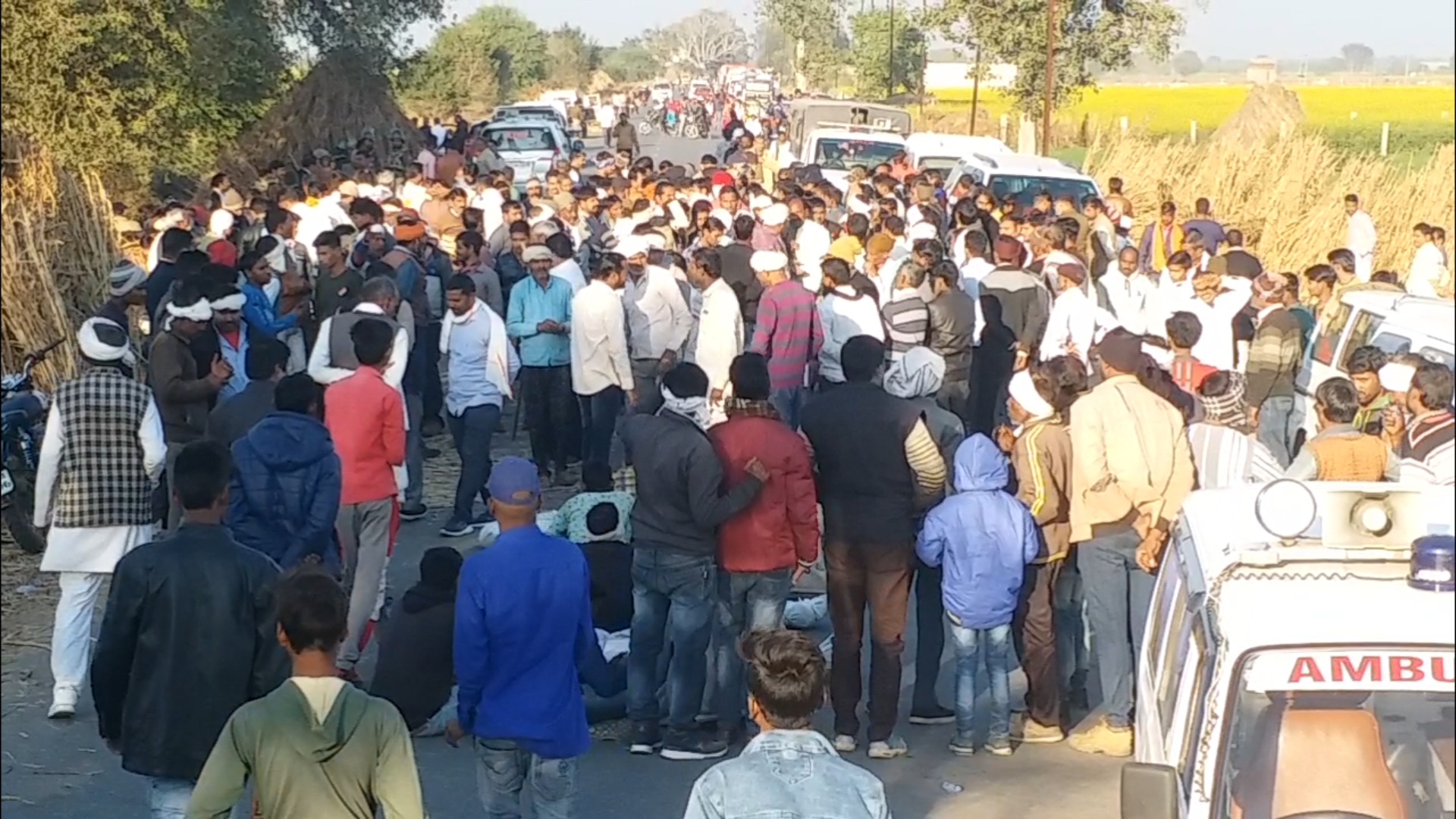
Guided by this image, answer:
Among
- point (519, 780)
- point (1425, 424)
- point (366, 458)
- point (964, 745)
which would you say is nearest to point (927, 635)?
point (964, 745)

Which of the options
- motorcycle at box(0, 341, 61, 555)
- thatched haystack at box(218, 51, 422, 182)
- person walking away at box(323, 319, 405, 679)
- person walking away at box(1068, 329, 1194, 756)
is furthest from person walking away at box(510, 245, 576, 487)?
thatched haystack at box(218, 51, 422, 182)

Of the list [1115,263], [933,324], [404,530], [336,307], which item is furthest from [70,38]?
[1115,263]

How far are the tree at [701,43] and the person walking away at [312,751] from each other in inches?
2540

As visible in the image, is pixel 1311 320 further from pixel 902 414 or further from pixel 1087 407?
pixel 902 414

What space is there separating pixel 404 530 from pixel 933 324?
3773 mm

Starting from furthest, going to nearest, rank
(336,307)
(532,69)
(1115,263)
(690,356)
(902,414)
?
(532,69), (1115,263), (690,356), (336,307), (902,414)

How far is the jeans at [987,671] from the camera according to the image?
767cm

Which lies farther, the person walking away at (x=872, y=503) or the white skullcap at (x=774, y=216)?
the white skullcap at (x=774, y=216)

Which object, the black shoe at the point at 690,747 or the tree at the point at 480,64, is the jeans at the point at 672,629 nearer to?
the black shoe at the point at 690,747

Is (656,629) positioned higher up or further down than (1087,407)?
further down

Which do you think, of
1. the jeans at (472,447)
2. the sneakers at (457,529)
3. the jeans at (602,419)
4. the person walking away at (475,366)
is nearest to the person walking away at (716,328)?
the jeans at (602,419)

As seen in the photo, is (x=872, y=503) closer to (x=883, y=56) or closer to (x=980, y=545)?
(x=980, y=545)

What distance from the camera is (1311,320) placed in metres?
11.8

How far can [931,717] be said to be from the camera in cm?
827
